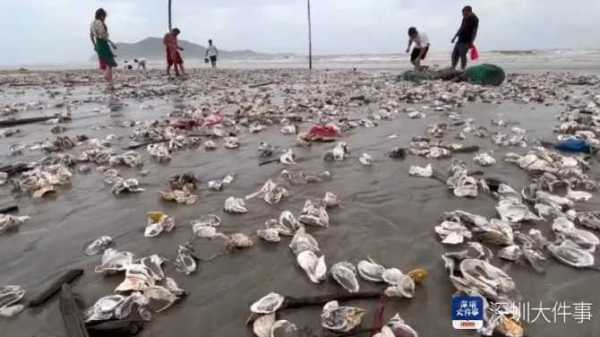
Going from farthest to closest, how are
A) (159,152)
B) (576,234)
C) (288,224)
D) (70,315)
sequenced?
1. (159,152)
2. (288,224)
3. (576,234)
4. (70,315)

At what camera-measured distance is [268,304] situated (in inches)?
96.0

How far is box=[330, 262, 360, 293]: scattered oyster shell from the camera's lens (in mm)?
2615

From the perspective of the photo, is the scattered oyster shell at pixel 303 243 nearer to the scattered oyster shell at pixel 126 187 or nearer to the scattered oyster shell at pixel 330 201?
the scattered oyster shell at pixel 330 201

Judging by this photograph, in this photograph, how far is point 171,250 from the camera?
321 centimetres

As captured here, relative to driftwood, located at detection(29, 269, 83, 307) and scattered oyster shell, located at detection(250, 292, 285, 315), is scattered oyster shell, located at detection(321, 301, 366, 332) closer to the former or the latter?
scattered oyster shell, located at detection(250, 292, 285, 315)

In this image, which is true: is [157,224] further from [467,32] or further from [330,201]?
[467,32]

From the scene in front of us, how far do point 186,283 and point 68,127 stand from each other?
288 inches

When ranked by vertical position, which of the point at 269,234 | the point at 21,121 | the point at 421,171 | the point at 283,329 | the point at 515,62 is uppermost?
the point at 515,62

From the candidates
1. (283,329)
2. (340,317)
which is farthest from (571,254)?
(283,329)

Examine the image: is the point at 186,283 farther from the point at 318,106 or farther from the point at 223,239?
the point at 318,106

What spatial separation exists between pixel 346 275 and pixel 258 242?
3.13 ft

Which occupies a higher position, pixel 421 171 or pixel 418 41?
pixel 418 41

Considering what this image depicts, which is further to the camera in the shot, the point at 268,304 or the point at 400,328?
the point at 268,304

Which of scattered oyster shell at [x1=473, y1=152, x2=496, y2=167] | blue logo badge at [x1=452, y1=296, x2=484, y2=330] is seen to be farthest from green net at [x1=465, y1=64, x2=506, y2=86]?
blue logo badge at [x1=452, y1=296, x2=484, y2=330]
